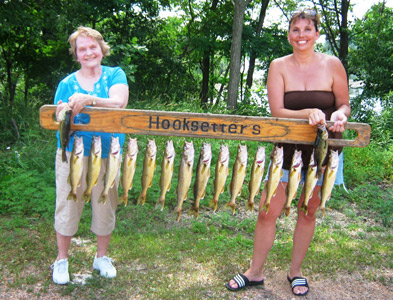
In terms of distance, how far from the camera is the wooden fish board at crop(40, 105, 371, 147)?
2.97 metres

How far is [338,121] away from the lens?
2.94 m

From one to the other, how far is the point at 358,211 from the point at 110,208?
431 cm

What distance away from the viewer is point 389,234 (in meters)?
5.29

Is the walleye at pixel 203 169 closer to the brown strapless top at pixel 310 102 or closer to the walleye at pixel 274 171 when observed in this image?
the walleye at pixel 274 171

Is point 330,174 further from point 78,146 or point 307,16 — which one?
point 78,146

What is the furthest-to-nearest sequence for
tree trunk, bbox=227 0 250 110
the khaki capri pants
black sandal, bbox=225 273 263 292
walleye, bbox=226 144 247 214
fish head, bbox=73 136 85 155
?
tree trunk, bbox=227 0 250 110 → black sandal, bbox=225 273 263 292 → the khaki capri pants → walleye, bbox=226 144 247 214 → fish head, bbox=73 136 85 155

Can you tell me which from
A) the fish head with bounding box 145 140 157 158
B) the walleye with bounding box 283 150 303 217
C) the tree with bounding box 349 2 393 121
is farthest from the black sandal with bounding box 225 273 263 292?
the tree with bounding box 349 2 393 121

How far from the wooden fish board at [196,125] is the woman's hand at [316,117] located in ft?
0.22

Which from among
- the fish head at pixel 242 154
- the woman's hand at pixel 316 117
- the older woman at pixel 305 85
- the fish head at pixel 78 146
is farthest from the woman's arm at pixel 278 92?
the fish head at pixel 78 146

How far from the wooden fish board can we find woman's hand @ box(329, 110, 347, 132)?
1.8 inches

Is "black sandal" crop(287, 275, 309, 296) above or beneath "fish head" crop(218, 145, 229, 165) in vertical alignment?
beneath

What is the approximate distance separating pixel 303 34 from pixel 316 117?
729 mm

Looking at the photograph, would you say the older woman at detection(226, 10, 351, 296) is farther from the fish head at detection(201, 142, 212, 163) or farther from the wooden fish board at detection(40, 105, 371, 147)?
the fish head at detection(201, 142, 212, 163)

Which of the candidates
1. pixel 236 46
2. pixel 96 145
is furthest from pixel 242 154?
pixel 236 46
